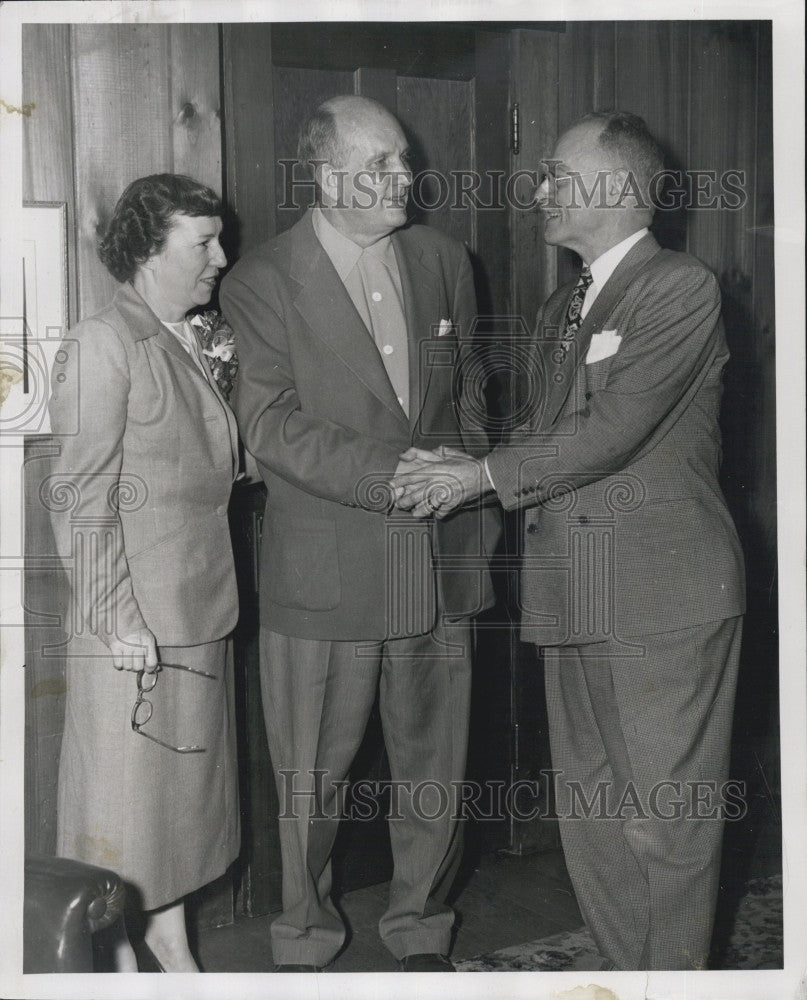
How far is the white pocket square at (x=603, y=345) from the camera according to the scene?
240 centimetres

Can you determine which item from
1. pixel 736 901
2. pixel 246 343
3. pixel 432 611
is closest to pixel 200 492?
pixel 246 343

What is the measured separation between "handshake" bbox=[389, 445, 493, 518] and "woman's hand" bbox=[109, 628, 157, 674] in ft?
1.94

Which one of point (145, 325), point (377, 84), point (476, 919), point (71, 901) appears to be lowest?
point (476, 919)

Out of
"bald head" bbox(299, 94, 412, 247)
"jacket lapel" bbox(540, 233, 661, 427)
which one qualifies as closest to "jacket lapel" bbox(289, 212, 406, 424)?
"bald head" bbox(299, 94, 412, 247)

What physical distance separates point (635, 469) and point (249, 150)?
1.10 meters

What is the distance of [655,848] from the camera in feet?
8.04

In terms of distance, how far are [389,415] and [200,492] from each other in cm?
43

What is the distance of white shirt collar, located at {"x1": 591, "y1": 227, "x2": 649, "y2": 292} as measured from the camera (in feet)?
7.99

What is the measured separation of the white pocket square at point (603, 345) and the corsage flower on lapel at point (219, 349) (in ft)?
2.50

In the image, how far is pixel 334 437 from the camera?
7.89 feet

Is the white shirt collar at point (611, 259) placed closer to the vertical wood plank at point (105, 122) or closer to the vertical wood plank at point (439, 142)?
the vertical wood plank at point (439, 142)

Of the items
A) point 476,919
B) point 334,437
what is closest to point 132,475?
point 334,437

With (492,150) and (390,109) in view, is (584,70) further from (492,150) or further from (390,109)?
(390,109)

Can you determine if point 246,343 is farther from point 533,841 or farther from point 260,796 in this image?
point 533,841
